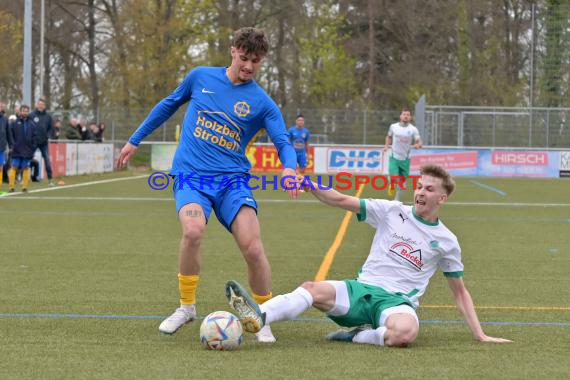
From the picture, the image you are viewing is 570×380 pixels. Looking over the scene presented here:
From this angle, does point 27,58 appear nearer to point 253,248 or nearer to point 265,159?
point 265,159

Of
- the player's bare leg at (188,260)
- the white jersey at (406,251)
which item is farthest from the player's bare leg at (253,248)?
the white jersey at (406,251)

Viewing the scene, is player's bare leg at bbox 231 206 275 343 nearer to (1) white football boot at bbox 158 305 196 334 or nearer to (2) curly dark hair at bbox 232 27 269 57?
(1) white football boot at bbox 158 305 196 334

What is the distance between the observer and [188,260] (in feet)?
23.3

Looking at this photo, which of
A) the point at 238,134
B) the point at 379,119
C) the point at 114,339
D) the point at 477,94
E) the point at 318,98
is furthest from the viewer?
the point at 318,98

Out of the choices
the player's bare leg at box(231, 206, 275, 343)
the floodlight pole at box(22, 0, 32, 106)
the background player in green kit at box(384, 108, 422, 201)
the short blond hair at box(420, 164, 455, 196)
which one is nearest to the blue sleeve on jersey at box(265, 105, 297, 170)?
the player's bare leg at box(231, 206, 275, 343)

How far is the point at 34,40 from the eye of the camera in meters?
52.3

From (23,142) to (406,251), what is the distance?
1825 cm

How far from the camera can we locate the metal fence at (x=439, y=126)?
39.1 metres

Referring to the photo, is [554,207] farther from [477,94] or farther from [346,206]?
[477,94]

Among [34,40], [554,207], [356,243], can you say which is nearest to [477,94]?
[34,40]

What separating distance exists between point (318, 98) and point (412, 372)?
47.7 meters

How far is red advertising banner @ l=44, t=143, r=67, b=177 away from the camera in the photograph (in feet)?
97.1

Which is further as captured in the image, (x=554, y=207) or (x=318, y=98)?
(x=318, y=98)

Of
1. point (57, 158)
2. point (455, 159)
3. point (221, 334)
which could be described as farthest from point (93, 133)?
point (221, 334)
